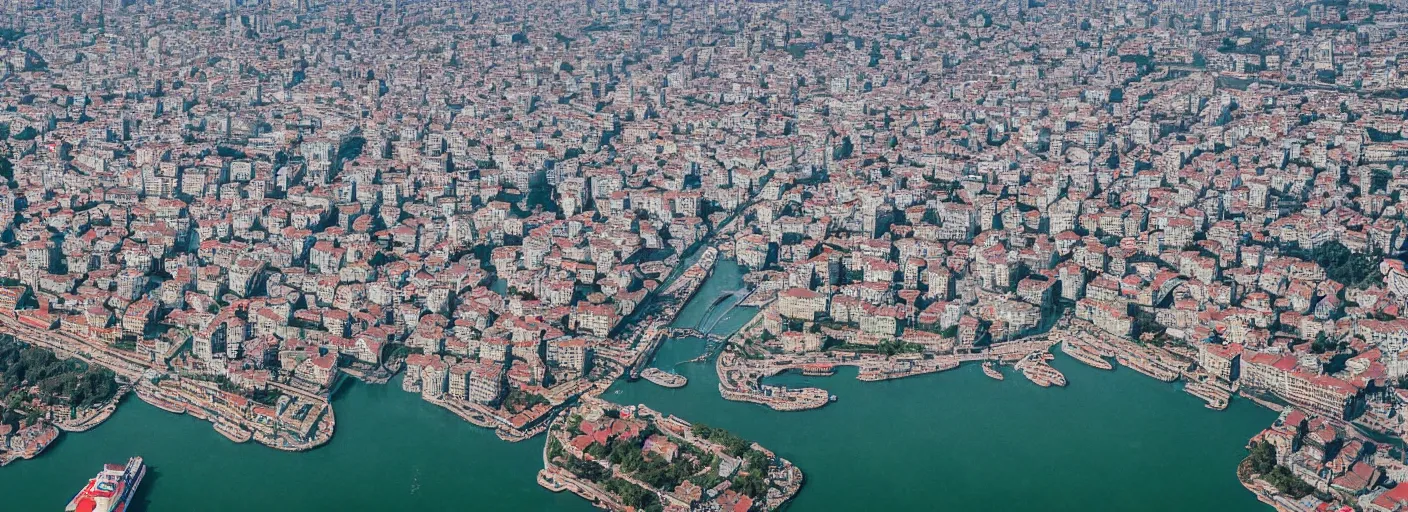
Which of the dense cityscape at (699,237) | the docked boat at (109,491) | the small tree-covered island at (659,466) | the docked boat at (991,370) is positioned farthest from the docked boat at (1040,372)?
the docked boat at (109,491)

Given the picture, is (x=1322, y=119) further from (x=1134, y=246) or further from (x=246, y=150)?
(x=246, y=150)

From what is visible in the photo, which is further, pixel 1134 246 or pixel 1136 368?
pixel 1134 246

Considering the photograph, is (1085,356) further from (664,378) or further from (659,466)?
(659,466)

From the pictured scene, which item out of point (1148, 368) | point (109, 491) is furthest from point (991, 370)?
point (109, 491)

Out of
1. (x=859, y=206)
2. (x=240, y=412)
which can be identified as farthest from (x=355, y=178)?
(x=240, y=412)

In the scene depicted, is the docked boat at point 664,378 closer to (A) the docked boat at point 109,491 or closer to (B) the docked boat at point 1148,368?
(B) the docked boat at point 1148,368

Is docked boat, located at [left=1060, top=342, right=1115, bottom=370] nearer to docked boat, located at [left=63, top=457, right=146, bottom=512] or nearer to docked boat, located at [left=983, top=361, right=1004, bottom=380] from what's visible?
docked boat, located at [left=983, top=361, right=1004, bottom=380]
